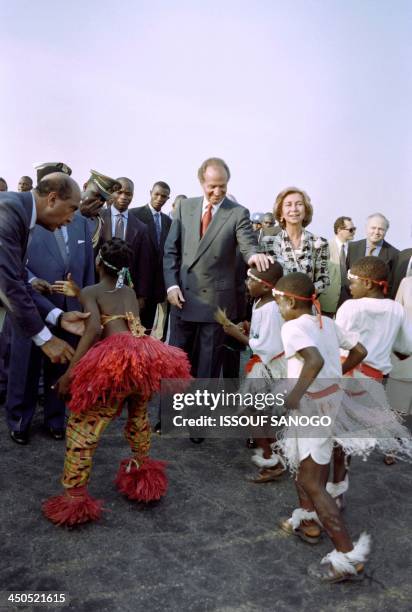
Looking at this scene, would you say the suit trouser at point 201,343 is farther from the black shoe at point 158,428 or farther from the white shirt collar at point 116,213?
the white shirt collar at point 116,213

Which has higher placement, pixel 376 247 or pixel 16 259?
pixel 376 247

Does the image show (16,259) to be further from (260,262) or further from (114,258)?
(260,262)

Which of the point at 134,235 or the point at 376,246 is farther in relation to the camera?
the point at 376,246

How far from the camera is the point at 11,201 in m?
3.08

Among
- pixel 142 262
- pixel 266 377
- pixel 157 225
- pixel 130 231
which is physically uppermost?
pixel 157 225

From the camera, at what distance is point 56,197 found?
316 centimetres

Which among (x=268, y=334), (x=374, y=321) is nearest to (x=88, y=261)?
(x=268, y=334)

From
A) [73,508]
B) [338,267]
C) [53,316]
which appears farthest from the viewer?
[338,267]

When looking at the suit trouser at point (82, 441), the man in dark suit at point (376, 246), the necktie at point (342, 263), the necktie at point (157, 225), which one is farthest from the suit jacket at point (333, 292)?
the suit trouser at point (82, 441)

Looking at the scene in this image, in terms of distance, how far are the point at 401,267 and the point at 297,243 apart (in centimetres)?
244

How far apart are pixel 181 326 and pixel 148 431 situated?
56.4 inches

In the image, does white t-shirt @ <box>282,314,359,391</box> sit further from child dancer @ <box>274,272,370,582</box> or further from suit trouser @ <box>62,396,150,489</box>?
suit trouser @ <box>62,396,150,489</box>

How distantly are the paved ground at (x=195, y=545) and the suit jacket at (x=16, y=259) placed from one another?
4.07ft

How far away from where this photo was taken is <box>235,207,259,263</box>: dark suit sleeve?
440 cm
